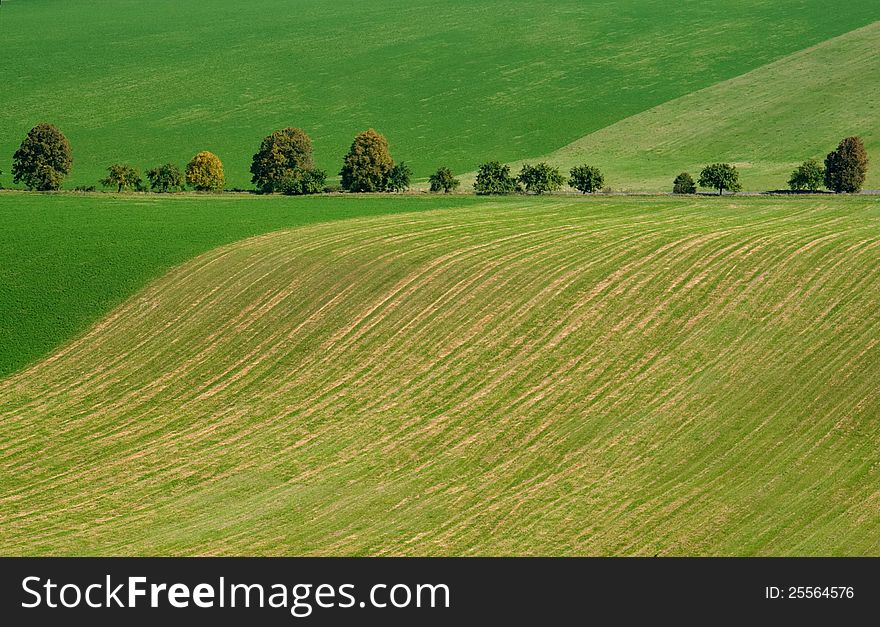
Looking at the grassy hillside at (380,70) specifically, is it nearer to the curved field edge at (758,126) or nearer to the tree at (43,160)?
the curved field edge at (758,126)

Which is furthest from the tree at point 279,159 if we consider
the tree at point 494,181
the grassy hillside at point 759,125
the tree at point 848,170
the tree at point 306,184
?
the tree at point 848,170

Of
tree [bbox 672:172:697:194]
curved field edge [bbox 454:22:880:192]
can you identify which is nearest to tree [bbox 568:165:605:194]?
tree [bbox 672:172:697:194]

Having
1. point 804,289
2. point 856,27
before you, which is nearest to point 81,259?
point 804,289

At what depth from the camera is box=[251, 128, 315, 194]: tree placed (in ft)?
303

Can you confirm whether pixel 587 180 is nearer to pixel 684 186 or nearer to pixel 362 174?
pixel 684 186

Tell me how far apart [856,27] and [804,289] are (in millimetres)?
93833

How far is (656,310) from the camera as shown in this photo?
49.7 metres

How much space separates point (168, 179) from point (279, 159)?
302 inches

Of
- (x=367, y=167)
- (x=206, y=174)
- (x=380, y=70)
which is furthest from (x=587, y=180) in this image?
(x=380, y=70)

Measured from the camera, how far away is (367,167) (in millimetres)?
90250

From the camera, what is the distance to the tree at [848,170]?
84438 mm

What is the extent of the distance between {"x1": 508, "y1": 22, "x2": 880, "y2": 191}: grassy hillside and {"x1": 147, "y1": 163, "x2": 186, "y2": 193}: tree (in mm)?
30555

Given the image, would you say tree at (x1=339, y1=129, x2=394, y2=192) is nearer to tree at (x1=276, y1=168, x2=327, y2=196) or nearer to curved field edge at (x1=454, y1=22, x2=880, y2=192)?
tree at (x1=276, y1=168, x2=327, y2=196)

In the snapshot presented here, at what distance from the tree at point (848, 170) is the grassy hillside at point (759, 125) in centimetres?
730
